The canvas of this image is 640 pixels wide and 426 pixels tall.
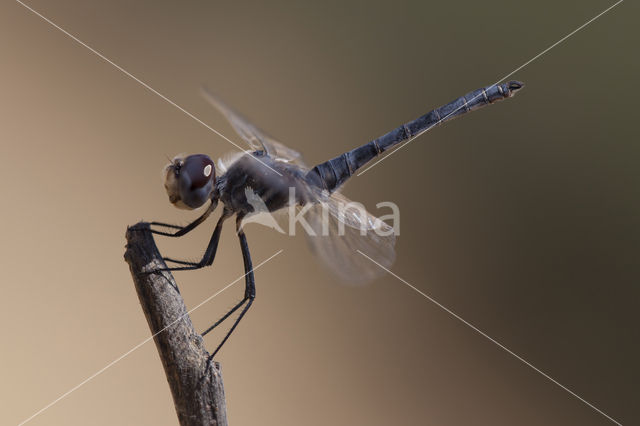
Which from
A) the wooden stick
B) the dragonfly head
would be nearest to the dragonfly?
the dragonfly head

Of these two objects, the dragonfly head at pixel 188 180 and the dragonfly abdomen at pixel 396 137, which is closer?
the dragonfly head at pixel 188 180

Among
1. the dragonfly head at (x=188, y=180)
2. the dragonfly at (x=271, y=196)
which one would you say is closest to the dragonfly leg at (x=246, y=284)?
the dragonfly at (x=271, y=196)

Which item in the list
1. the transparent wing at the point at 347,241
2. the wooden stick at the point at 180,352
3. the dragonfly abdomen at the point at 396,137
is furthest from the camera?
the dragonfly abdomen at the point at 396,137

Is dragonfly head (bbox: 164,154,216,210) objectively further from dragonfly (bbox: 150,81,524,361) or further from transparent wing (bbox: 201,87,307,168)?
transparent wing (bbox: 201,87,307,168)

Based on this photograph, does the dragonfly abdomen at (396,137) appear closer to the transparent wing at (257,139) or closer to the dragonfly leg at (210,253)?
the transparent wing at (257,139)

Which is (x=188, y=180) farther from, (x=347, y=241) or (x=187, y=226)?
(x=347, y=241)

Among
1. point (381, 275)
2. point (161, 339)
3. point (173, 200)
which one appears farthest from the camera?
point (381, 275)

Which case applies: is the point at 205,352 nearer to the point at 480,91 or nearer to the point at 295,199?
the point at 295,199

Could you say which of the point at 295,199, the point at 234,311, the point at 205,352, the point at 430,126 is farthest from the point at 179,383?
the point at 430,126
